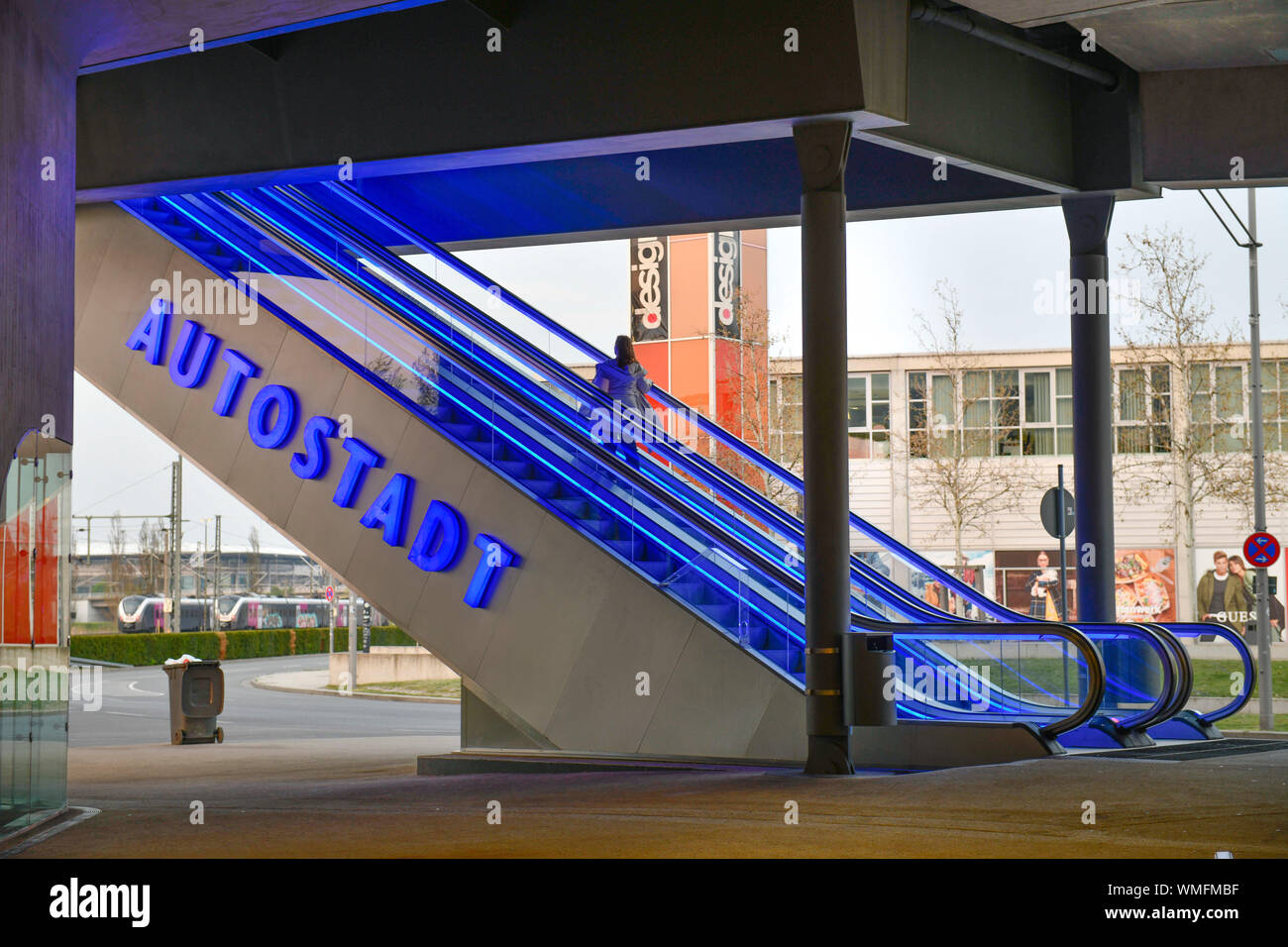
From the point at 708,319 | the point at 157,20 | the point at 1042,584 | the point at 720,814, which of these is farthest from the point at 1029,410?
the point at 157,20

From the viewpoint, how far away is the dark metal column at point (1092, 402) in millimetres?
15930

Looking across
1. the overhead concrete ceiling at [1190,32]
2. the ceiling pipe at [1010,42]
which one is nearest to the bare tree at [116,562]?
the ceiling pipe at [1010,42]

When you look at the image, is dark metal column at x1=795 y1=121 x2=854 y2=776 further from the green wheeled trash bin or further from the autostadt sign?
the green wheeled trash bin

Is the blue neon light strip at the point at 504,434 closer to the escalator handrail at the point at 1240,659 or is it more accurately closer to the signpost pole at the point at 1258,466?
the escalator handrail at the point at 1240,659

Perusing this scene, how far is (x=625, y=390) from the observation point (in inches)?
664

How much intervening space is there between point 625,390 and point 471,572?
3175 mm

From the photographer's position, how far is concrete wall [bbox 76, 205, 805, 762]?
13.1 metres

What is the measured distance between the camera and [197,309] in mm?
16312

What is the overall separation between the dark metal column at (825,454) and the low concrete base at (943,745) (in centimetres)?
40

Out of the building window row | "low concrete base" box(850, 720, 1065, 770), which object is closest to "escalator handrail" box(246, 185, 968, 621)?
"low concrete base" box(850, 720, 1065, 770)

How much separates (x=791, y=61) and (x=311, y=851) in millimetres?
7324

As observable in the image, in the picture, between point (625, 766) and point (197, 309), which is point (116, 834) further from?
point (197, 309)

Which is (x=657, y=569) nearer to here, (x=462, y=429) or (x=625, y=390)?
(x=462, y=429)

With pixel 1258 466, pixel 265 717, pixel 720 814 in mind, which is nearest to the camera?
pixel 720 814
